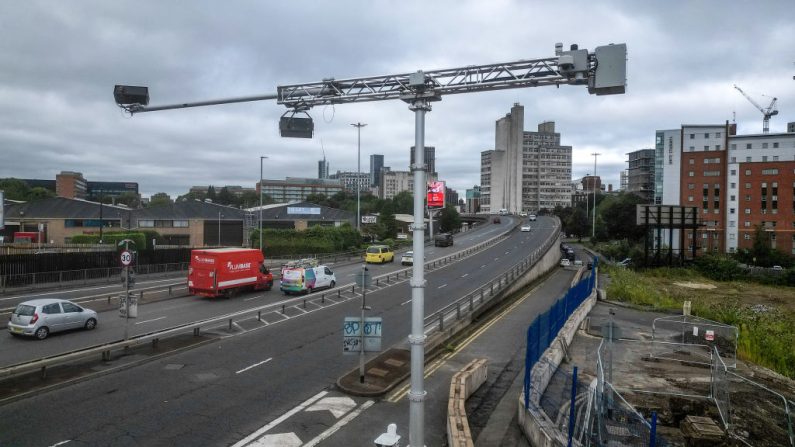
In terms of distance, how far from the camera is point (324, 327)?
23500 mm

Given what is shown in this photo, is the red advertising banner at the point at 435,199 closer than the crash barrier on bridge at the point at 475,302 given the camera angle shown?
Yes

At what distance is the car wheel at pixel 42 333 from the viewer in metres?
19.7

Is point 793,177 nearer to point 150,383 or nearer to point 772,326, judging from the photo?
point 772,326

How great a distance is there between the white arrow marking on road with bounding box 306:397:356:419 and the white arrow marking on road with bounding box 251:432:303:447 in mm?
1632

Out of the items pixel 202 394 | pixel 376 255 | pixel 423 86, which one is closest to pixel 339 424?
pixel 202 394

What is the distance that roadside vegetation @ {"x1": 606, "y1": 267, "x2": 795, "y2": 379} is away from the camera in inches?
849

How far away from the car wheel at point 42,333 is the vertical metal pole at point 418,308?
18.6 meters

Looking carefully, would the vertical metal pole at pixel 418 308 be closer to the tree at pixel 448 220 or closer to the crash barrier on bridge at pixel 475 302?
the crash barrier on bridge at pixel 475 302

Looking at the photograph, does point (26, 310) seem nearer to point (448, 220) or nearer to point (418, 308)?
point (418, 308)

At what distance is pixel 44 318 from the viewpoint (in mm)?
19875

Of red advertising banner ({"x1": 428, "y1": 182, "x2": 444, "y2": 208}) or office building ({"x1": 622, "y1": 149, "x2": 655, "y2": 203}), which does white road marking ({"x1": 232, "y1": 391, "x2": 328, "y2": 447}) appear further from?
office building ({"x1": 622, "y1": 149, "x2": 655, "y2": 203})

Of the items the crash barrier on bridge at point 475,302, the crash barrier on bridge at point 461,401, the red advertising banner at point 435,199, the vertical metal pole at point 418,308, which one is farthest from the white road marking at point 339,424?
the red advertising banner at point 435,199

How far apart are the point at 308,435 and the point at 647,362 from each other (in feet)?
46.4

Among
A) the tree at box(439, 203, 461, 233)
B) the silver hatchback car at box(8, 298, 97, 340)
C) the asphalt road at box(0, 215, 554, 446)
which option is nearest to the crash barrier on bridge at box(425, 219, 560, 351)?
the asphalt road at box(0, 215, 554, 446)
